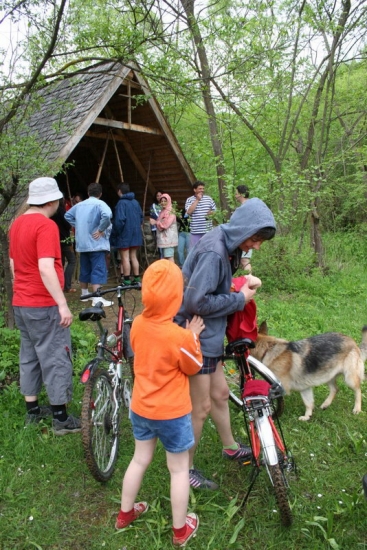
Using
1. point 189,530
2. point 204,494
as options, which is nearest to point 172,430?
point 189,530

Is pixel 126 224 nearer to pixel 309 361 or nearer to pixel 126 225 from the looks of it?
pixel 126 225

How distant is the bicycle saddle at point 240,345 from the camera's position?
9.64ft

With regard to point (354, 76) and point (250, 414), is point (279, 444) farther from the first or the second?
point (354, 76)

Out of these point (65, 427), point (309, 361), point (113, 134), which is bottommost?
point (65, 427)

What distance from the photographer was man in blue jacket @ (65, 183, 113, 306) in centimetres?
674

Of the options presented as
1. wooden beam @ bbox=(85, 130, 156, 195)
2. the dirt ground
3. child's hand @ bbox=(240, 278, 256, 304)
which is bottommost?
the dirt ground

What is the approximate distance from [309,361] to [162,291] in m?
2.19

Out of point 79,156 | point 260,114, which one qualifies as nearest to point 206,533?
point 260,114

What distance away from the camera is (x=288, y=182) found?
860cm

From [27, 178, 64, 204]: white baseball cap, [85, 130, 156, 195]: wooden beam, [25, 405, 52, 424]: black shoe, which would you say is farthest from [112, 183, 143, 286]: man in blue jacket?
[27, 178, 64, 204]: white baseball cap

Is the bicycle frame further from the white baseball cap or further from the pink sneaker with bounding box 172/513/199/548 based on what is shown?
the pink sneaker with bounding box 172/513/199/548

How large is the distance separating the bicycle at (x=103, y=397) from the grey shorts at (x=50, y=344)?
30 centimetres

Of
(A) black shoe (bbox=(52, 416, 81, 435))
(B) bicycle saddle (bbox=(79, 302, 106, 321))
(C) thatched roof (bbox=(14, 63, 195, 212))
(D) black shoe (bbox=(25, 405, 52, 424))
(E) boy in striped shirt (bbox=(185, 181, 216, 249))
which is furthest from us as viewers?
(E) boy in striped shirt (bbox=(185, 181, 216, 249))

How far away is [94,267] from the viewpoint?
686 centimetres
